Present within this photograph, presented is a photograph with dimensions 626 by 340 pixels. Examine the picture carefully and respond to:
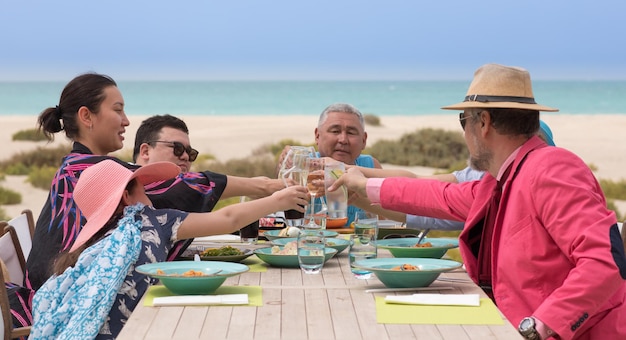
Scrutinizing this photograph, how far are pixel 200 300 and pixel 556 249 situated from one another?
1126 millimetres

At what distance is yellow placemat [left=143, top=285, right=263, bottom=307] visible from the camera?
266 cm

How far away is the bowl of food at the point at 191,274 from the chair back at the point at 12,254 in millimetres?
1123

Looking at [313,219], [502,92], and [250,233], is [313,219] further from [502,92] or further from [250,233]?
[502,92]

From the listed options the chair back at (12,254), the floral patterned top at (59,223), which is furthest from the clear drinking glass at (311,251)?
the chair back at (12,254)

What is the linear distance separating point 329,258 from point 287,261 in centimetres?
19

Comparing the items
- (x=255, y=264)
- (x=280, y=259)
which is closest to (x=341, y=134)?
(x=255, y=264)

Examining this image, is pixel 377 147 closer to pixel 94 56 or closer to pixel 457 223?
pixel 457 223

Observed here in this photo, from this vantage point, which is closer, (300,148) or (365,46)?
(300,148)

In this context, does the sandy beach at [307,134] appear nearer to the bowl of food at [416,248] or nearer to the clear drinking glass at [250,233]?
the clear drinking glass at [250,233]

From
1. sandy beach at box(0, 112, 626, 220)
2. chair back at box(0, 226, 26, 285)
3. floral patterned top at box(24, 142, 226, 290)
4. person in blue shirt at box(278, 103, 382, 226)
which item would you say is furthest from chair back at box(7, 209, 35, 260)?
sandy beach at box(0, 112, 626, 220)

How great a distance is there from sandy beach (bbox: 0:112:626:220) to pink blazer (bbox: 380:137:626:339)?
20.8 metres

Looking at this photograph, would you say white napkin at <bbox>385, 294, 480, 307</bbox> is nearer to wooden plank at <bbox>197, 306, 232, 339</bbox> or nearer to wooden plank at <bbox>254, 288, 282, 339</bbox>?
wooden plank at <bbox>254, 288, 282, 339</bbox>

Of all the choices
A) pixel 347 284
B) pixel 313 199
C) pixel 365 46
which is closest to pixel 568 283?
pixel 347 284

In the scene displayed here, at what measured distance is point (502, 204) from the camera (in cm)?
306
